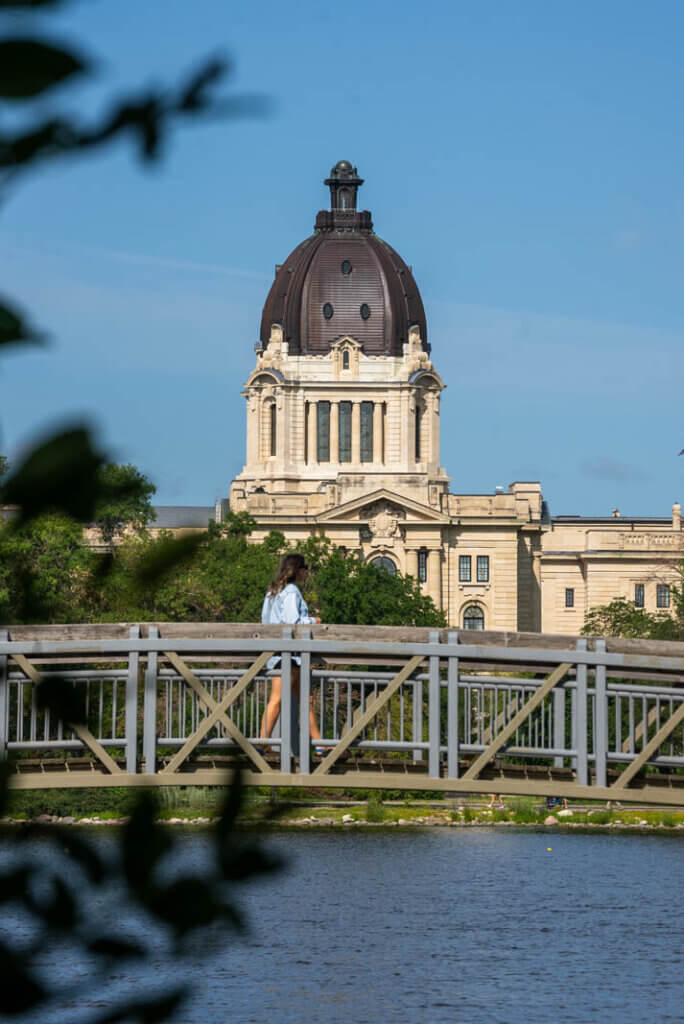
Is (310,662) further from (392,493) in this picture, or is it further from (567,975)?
(392,493)

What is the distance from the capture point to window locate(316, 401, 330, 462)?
125438 mm

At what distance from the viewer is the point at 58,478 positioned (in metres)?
2.84

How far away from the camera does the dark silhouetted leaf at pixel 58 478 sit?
9.17 ft

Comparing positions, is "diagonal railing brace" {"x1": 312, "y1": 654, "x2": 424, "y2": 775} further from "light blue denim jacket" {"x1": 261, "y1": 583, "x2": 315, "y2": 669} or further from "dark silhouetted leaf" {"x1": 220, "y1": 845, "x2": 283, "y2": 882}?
"dark silhouetted leaf" {"x1": 220, "y1": 845, "x2": 283, "y2": 882}

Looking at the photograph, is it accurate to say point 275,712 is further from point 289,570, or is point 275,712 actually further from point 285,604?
point 289,570

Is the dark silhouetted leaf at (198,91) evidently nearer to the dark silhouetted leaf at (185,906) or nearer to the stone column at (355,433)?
the dark silhouetted leaf at (185,906)

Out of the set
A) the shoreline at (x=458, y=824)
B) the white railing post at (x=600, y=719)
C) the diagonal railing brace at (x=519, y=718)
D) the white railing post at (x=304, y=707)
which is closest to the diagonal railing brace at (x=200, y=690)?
the white railing post at (x=304, y=707)

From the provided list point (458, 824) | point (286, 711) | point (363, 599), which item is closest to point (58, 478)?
point (286, 711)

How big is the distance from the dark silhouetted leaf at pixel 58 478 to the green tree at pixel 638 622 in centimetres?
6531

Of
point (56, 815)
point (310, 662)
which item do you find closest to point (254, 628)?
point (310, 662)

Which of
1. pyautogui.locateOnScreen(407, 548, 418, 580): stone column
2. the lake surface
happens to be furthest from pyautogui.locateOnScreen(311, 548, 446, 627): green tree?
the lake surface

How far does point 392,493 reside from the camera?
112 m

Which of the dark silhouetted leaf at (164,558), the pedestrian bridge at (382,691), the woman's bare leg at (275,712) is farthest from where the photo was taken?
the woman's bare leg at (275,712)

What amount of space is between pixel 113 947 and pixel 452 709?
52.6 feet
